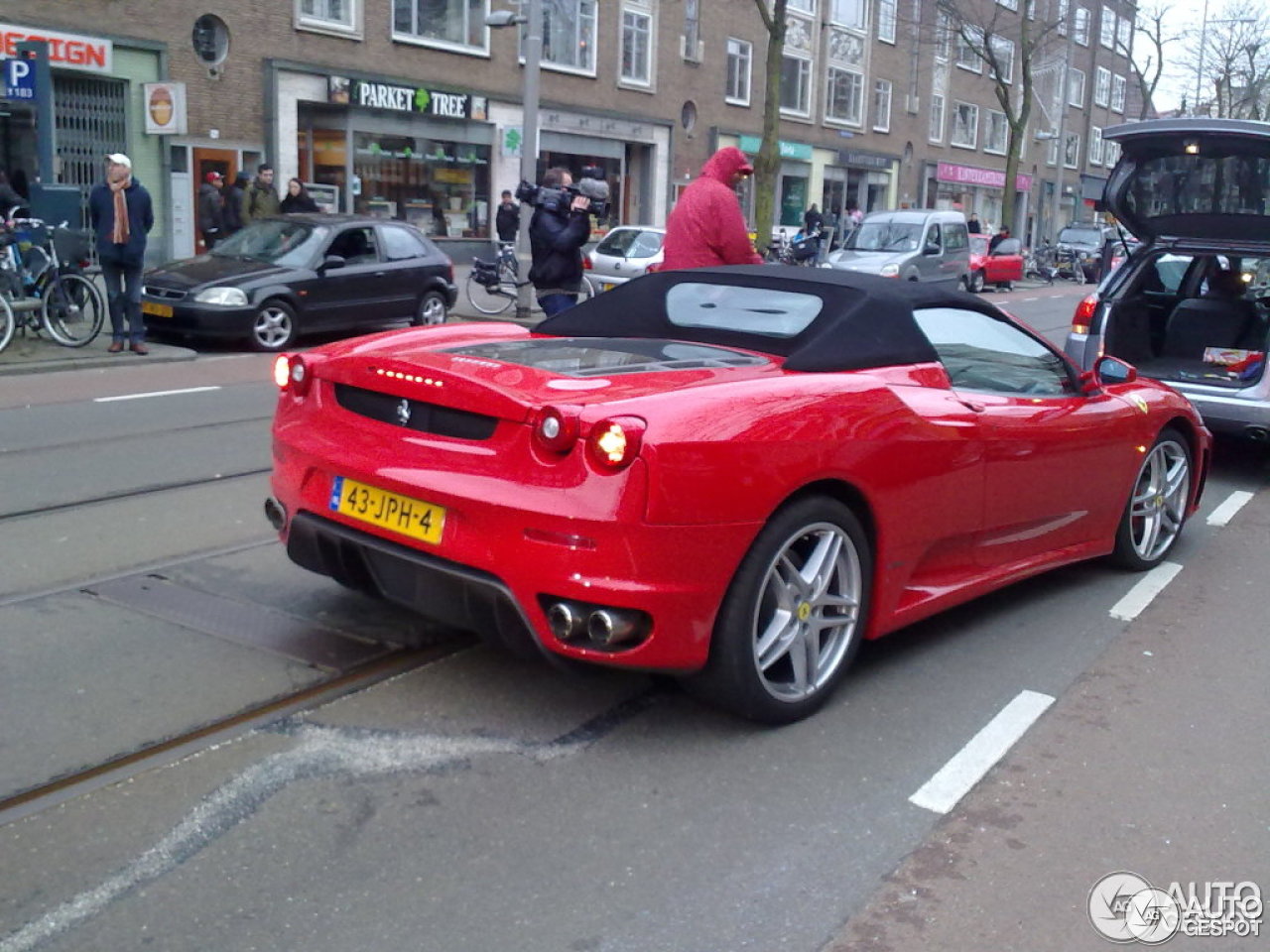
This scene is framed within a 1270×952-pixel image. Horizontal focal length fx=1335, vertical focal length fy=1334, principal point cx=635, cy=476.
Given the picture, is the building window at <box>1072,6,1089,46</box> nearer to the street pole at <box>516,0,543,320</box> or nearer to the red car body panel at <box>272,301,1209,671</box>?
the street pole at <box>516,0,543,320</box>

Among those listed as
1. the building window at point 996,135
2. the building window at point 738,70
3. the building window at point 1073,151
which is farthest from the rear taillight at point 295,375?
the building window at point 1073,151

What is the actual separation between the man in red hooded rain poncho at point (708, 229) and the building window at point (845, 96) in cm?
3565

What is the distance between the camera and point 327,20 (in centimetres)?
2527

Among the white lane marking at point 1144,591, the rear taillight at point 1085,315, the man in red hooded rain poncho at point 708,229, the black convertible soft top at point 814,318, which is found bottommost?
the white lane marking at point 1144,591

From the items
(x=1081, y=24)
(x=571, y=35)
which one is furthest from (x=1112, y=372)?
(x=1081, y=24)

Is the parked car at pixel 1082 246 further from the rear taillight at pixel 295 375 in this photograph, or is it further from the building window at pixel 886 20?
the rear taillight at pixel 295 375

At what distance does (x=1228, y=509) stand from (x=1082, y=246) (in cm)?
3720

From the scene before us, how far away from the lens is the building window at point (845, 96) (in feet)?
140

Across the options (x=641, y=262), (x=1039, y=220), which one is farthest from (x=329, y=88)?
(x=1039, y=220)

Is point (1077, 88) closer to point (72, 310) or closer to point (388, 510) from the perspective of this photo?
point (72, 310)

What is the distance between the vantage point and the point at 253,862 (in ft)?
10.6

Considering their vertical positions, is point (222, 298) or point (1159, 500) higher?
point (222, 298)

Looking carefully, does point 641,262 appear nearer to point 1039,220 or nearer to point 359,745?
point 359,745

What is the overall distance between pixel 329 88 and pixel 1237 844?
24.4 meters
